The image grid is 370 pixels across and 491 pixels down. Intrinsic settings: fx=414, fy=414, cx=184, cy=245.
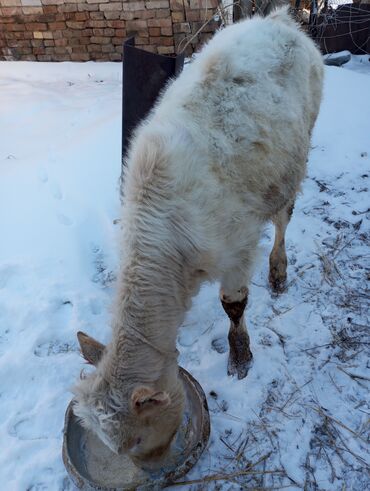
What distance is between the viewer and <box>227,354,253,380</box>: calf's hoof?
9.75ft

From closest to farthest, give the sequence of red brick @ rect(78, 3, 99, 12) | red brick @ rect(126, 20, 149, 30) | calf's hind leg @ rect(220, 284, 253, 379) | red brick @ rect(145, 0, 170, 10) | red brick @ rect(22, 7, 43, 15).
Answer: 1. calf's hind leg @ rect(220, 284, 253, 379)
2. red brick @ rect(145, 0, 170, 10)
3. red brick @ rect(126, 20, 149, 30)
4. red brick @ rect(78, 3, 99, 12)
5. red brick @ rect(22, 7, 43, 15)

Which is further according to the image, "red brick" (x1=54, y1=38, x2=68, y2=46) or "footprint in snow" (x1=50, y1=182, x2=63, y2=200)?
"red brick" (x1=54, y1=38, x2=68, y2=46)

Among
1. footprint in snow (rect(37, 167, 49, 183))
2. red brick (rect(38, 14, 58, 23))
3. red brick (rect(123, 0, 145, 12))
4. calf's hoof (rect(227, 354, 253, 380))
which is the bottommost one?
calf's hoof (rect(227, 354, 253, 380))

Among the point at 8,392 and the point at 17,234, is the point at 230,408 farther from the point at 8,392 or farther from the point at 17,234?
the point at 17,234

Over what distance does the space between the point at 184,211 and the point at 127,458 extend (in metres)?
1.51

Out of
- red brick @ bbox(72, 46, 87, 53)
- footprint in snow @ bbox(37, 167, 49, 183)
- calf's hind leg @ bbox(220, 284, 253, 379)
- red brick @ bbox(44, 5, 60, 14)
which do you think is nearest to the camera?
calf's hind leg @ bbox(220, 284, 253, 379)

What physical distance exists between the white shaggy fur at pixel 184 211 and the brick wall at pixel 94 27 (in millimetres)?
6546

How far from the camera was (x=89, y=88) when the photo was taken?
28.1ft

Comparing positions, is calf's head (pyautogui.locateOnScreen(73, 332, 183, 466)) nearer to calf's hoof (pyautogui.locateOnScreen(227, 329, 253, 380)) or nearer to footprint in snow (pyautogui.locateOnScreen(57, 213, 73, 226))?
calf's hoof (pyautogui.locateOnScreen(227, 329, 253, 380))

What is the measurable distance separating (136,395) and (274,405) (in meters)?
1.48

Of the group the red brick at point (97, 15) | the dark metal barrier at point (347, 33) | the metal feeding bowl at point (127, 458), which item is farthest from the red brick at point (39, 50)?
the metal feeding bowl at point (127, 458)

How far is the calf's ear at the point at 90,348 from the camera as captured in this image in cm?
200

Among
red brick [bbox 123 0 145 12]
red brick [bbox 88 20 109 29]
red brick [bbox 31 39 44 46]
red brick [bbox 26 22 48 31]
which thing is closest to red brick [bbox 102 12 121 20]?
red brick [bbox 88 20 109 29]

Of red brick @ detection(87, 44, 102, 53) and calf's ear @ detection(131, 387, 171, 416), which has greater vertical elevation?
red brick @ detection(87, 44, 102, 53)
